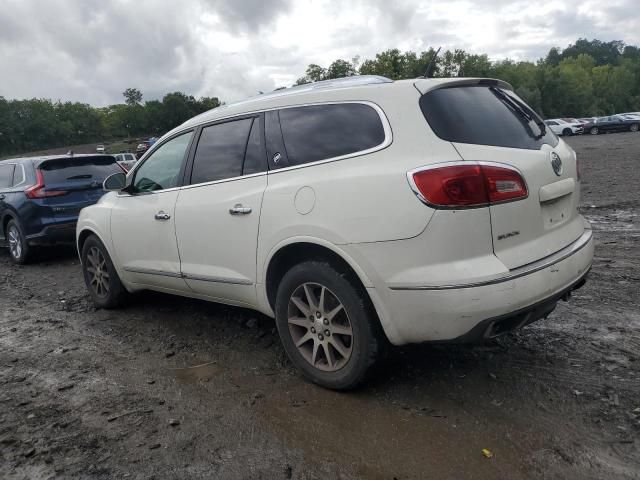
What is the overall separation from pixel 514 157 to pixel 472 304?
866 millimetres

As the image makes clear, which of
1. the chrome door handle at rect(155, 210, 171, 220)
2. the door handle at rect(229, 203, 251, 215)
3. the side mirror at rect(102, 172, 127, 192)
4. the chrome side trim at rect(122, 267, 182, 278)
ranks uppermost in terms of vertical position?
the side mirror at rect(102, 172, 127, 192)

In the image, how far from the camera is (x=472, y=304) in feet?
9.07

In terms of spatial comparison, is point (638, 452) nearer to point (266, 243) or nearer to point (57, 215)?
point (266, 243)

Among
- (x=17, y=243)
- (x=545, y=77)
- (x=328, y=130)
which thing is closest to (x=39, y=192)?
(x=17, y=243)

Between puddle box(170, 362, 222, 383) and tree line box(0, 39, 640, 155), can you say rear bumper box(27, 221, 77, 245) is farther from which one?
tree line box(0, 39, 640, 155)

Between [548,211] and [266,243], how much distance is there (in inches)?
67.7

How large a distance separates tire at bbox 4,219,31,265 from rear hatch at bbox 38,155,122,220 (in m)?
0.71

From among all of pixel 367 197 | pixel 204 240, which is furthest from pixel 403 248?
pixel 204 240

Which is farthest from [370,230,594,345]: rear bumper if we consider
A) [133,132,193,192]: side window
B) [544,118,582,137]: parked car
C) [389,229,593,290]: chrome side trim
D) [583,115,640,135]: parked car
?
[544,118,582,137]: parked car

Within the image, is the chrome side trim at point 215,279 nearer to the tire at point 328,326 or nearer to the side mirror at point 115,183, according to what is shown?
the tire at point 328,326

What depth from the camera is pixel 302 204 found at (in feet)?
10.9

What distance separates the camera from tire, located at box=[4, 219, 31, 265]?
848cm

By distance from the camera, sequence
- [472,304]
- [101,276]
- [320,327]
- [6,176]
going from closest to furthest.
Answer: [472,304], [320,327], [101,276], [6,176]

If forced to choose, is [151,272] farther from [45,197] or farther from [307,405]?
[45,197]
